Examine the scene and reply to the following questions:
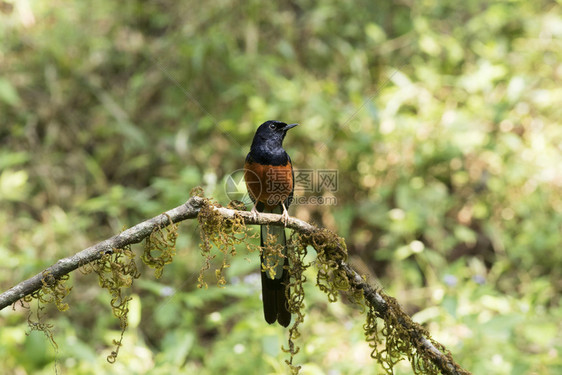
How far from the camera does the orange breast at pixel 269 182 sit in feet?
9.71

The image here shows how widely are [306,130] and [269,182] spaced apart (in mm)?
2713

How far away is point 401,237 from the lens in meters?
5.42

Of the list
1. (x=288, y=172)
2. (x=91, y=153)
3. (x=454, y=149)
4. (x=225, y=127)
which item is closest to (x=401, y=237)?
(x=454, y=149)

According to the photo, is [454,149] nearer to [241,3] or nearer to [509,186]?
[509,186]

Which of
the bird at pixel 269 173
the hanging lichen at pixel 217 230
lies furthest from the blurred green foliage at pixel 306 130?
the hanging lichen at pixel 217 230

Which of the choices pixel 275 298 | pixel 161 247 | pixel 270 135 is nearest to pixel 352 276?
pixel 275 298

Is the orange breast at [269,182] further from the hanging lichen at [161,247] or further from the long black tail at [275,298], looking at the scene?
the hanging lichen at [161,247]

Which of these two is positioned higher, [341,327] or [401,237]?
[401,237]

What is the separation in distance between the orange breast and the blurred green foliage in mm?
1083

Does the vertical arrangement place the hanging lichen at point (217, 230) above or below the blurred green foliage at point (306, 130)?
below

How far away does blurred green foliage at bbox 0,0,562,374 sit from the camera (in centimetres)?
523

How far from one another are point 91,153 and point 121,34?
174 centimetres

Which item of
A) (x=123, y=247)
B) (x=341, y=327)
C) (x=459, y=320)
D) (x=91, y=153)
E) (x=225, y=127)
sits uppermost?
(x=91, y=153)

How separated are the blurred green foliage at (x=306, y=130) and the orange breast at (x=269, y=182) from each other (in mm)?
1083
